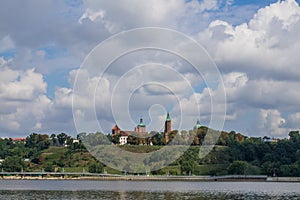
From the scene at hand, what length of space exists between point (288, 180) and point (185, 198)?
99029mm

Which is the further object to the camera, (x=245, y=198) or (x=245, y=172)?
(x=245, y=172)

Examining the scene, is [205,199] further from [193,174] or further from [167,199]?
[193,174]

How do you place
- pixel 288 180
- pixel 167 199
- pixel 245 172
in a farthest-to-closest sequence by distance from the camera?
pixel 245 172
pixel 288 180
pixel 167 199

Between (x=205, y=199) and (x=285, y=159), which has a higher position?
(x=285, y=159)

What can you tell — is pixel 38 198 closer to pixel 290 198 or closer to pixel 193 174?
pixel 290 198

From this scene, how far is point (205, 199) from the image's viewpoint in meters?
82.9

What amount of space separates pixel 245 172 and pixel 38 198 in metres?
117

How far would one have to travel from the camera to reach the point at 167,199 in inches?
3246

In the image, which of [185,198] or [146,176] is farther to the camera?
[146,176]

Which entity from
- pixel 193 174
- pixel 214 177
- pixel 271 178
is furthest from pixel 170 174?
pixel 271 178

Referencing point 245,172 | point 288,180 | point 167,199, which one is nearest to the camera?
point 167,199

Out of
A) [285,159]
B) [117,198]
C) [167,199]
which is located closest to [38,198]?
[117,198]

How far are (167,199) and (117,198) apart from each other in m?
8.21

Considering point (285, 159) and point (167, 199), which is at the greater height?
point (285, 159)
